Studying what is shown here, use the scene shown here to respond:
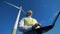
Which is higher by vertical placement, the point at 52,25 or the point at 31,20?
the point at 31,20

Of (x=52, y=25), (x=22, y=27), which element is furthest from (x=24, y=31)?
(x=52, y=25)

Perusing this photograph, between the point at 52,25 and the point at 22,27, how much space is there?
17.4 inches

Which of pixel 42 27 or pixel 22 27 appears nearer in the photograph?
pixel 42 27

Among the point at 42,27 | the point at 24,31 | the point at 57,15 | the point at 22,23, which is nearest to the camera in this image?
the point at 57,15

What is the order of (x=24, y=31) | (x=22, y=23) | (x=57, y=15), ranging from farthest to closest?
(x=22, y=23) < (x=24, y=31) < (x=57, y=15)

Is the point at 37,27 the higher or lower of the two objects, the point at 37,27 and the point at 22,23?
the lower

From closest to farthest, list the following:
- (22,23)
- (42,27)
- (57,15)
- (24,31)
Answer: (57,15)
(42,27)
(24,31)
(22,23)

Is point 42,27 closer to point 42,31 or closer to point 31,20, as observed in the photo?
point 42,31

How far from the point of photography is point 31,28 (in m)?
2.10

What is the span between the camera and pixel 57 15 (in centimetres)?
189

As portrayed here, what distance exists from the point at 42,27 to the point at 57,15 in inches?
9.3

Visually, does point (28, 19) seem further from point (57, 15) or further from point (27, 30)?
point (57, 15)

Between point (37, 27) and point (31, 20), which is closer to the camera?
point (37, 27)

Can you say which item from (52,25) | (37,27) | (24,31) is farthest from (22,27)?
(52,25)
